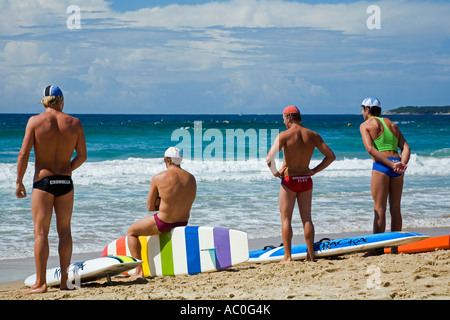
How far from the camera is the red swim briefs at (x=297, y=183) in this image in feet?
18.7

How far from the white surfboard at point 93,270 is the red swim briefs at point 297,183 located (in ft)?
5.65

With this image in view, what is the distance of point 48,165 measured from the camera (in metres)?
4.54

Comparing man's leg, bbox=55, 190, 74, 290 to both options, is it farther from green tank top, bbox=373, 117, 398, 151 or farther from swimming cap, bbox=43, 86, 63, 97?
green tank top, bbox=373, 117, 398, 151

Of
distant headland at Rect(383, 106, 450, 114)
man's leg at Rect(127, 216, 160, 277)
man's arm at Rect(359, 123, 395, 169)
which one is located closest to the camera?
man's leg at Rect(127, 216, 160, 277)

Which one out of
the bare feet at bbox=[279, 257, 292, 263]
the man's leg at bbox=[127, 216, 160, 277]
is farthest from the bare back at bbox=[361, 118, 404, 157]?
the man's leg at bbox=[127, 216, 160, 277]

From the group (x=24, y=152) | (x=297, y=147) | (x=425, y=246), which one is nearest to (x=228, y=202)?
(x=425, y=246)

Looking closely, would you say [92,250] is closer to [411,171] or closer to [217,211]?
[217,211]

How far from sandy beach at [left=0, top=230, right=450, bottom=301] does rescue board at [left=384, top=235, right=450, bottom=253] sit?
0.30 m

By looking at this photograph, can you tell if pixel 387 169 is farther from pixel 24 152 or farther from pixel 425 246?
pixel 24 152

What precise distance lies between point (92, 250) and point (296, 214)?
4260mm

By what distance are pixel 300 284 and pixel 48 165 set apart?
2.32 metres

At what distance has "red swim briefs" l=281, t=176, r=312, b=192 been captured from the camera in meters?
5.69
